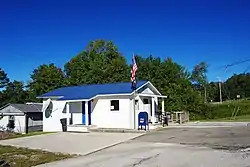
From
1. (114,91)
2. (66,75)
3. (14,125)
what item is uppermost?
(66,75)

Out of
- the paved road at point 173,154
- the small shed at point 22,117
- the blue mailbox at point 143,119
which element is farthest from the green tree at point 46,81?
the paved road at point 173,154

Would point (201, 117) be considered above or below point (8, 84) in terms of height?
below

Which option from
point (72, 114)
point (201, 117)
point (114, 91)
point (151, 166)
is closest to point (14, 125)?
point (72, 114)

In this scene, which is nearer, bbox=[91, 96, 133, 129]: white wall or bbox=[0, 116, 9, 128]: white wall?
bbox=[91, 96, 133, 129]: white wall

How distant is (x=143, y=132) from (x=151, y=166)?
11139 mm

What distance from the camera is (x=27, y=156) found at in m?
15.4

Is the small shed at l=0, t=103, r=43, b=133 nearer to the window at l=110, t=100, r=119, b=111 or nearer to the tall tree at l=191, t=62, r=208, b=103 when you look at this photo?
the window at l=110, t=100, r=119, b=111

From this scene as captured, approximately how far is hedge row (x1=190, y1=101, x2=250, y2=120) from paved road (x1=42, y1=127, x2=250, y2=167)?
2251 centimetres

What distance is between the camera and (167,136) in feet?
64.7

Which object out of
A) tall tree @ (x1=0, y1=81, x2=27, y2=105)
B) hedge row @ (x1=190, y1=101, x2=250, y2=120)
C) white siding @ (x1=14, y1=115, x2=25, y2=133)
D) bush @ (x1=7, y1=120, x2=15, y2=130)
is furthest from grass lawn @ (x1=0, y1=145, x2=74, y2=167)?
tall tree @ (x1=0, y1=81, x2=27, y2=105)

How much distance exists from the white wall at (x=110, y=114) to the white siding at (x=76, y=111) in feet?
4.79

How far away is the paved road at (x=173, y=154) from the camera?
38.0ft

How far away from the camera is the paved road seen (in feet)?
38.0

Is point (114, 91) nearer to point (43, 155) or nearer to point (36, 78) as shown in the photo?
point (43, 155)
